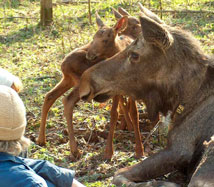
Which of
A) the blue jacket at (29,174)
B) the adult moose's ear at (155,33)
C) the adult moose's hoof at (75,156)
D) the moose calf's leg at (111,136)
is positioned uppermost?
the adult moose's ear at (155,33)

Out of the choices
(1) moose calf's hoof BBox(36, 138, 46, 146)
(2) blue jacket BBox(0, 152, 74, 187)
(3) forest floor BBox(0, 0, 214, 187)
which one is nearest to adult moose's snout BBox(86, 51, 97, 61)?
(3) forest floor BBox(0, 0, 214, 187)

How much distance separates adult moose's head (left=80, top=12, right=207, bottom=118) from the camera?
6.15 meters

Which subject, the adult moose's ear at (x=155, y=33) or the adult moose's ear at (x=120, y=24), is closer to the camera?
the adult moose's ear at (x=155, y=33)

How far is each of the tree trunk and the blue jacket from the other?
32.2ft

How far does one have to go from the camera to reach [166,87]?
6289 millimetres

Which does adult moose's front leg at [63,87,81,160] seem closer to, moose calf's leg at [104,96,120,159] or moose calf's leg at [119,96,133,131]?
moose calf's leg at [104,96,120,159]

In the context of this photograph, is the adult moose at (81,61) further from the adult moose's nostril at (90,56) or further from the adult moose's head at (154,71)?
the adult moose's head at (154,71)

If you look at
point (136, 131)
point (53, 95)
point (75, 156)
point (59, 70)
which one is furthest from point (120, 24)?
point (59, 70)

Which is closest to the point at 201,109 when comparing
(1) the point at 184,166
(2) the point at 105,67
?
(1) the point at 184,166

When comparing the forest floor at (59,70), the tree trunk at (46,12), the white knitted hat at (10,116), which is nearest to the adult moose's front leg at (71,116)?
the forest floor at (59,70)

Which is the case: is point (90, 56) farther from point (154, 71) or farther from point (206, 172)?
point (206, 172)

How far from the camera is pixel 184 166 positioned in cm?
594

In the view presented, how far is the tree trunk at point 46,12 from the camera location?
1371 cm

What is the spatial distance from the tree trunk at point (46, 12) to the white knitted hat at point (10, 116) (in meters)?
9.99
